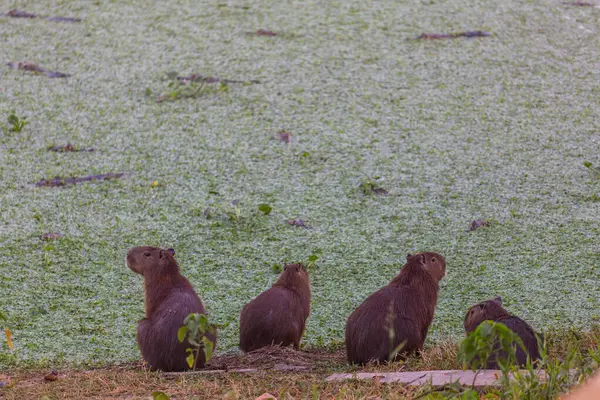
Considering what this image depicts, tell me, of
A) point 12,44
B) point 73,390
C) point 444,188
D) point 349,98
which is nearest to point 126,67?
point 12,44

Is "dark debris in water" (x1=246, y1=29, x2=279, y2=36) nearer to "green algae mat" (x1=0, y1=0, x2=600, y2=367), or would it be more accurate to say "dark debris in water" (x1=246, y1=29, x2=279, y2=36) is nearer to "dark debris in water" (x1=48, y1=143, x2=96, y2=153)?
"green algae mat" (x1=0, y1=0, x2=600, y2=367)

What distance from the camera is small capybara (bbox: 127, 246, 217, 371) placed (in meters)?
2.96

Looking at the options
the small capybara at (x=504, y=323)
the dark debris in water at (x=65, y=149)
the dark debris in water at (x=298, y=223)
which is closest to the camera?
the small capybara at (x=504, y=323)

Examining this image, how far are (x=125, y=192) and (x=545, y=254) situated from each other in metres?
2.12

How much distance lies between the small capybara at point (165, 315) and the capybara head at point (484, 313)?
0.93 metres

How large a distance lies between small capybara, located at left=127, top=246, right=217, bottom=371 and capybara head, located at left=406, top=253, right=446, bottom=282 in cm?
88

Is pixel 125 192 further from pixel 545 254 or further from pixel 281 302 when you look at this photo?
pixel 545 254

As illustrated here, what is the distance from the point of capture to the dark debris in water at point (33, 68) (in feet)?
18.5

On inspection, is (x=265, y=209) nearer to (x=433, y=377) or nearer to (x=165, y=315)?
(x=165, y=315)

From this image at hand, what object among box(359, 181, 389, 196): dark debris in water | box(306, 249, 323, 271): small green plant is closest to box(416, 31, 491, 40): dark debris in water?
box(359, 181, 389, 196): dark debris in water

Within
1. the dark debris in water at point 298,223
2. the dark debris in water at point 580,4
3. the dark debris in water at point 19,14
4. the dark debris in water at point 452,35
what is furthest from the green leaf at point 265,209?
the dark debris in water at point 580,4

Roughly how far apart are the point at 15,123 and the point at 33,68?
82 cm

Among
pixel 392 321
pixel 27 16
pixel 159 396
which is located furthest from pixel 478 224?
pixel 27 16

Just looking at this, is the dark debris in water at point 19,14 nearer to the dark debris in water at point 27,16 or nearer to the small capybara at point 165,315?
the dark debris in water at point 27,16
